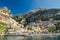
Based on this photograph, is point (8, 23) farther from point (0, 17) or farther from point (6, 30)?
point (6, 30)

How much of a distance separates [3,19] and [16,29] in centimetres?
1674

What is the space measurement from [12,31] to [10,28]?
4214mm

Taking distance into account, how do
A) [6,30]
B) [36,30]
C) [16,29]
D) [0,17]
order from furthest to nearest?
1. [36,30]
2. [0,17]
3. [16,29]
4. [6,30]

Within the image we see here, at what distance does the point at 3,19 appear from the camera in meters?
181

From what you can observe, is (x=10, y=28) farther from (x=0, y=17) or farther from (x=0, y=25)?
(x=0, y=17)

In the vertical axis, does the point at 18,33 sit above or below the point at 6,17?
below

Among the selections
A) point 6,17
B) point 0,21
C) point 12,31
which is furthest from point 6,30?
point 6,17

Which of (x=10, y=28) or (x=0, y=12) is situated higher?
(x=0, y=12)

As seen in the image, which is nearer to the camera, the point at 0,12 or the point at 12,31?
the point at 12,31

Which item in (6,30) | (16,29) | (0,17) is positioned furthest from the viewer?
(0,17)

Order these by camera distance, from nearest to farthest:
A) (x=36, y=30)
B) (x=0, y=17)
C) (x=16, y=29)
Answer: (x=16, y=29) → (x=0, y=17) → (x=36, y=30)

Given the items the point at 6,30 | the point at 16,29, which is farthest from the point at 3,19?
the point at 6,30

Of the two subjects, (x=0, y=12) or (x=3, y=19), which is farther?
(x=0, y=12)

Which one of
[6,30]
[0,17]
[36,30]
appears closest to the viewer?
[6,30]
